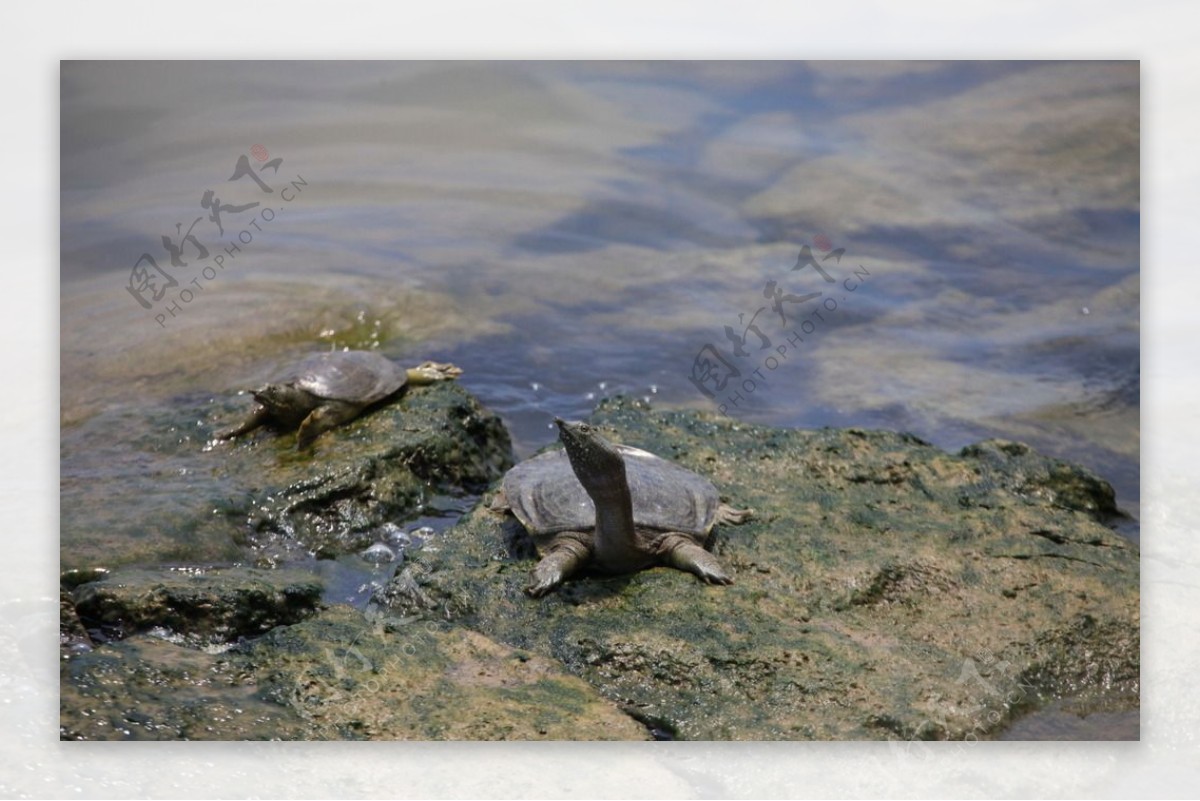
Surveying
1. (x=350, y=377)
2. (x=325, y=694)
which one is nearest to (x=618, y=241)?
(x=350, y=377)

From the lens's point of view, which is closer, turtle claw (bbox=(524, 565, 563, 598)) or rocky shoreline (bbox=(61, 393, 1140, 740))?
rocky shoreline (bbox=(61, 393, 1140, 740))

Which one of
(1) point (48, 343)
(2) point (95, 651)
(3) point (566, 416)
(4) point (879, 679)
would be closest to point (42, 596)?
(2) point (95, 651)

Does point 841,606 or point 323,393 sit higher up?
point 323,393

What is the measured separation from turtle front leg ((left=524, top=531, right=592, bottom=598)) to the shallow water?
1719 millimetres

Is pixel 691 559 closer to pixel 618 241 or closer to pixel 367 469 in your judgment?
pixel 367 469

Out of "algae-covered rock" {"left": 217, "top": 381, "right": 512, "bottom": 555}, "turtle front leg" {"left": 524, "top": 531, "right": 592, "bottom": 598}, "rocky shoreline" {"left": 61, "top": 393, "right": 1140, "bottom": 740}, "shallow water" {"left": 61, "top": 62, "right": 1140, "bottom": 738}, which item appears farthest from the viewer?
"shallow water" {"left": 61, "top": 62, "right": 1140, "bottom": 738}

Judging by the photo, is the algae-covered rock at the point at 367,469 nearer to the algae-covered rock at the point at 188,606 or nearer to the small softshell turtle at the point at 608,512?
the algae-covered rock at the point at 188,606

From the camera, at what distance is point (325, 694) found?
157 inches

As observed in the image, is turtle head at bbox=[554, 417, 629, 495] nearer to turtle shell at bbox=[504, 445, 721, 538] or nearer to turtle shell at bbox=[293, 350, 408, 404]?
turtle shell at bbox=[504, 445, 721, 538]

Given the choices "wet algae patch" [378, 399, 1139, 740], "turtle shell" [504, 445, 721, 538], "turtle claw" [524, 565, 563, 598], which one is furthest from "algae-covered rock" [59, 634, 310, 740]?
"turtle shell" [504, 445, 721, 538]

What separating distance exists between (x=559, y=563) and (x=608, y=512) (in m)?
0.25

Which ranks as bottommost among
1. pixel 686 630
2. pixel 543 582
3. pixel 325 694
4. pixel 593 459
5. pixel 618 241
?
pixel 325 694

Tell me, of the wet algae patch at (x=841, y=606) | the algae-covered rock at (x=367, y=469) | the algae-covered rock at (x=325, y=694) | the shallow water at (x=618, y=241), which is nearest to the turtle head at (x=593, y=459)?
the wet algae patch at (x=841, y=606)

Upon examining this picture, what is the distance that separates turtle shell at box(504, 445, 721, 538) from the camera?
4.59 m
